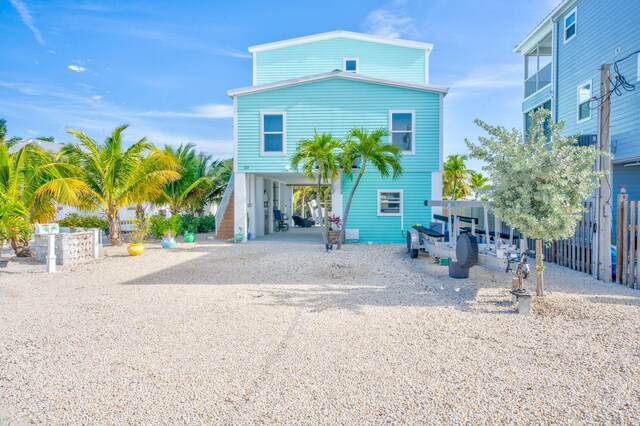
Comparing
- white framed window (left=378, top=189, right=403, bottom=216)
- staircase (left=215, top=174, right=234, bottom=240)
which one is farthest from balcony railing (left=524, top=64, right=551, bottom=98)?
staircase (left=215, top=174, right=234, bottom=240)

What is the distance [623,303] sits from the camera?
5.99m

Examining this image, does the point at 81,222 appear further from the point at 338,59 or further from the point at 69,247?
the point at 338,59

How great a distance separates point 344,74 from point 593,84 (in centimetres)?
903

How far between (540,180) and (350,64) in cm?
1667

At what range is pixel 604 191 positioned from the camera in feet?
24.9

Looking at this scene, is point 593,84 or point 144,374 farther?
point 593,84

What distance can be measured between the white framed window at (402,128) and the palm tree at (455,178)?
13.4m

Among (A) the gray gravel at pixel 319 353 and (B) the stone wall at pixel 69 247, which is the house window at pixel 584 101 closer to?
(A) the gray gravel at pixel 319 353

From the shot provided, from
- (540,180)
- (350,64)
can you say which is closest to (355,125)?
(350,64)

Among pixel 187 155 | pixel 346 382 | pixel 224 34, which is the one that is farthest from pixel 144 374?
pixel 187 155

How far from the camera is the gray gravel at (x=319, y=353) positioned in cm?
294

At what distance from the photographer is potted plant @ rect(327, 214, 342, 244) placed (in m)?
14.1

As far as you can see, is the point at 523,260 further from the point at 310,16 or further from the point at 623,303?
the point at 310,16

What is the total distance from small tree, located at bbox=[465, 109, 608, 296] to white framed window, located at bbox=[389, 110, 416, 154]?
363 inches
